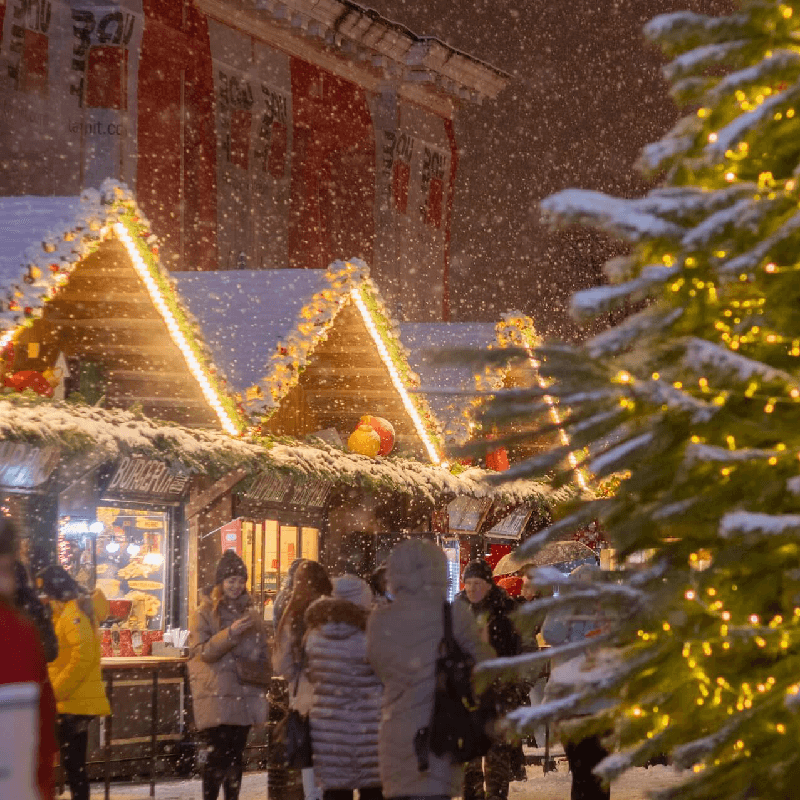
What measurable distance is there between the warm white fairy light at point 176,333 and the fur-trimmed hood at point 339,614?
15.4 ft

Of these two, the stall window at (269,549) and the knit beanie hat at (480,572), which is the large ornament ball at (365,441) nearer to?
the stall window at (269,549)

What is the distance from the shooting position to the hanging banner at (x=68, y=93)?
72.6 feet

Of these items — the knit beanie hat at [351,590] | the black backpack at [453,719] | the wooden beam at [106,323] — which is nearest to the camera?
the black backpack at [453,719]

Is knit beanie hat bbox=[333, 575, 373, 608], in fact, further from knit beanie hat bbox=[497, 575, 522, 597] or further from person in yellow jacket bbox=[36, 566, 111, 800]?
knit beanie hat bbox=[497, 575, 522, 597]

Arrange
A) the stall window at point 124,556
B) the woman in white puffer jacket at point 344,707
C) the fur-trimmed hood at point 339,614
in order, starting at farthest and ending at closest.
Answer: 1. the stall window at point 124,556
2. the fur-trimmed hood at point 339,614
3. the woman in white puffer jacket at point 344,707

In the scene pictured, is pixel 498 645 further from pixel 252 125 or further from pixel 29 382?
pixel 252 125

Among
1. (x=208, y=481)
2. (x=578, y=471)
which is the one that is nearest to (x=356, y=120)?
(x=208, y=481)

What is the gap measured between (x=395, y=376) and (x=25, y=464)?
4840mm

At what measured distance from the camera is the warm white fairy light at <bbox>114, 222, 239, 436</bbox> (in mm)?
12654

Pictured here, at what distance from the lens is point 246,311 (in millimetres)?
15797

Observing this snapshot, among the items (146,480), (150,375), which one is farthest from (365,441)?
(150,375)

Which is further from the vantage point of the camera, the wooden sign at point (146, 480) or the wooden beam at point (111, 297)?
the wooden sign at point (146, 480)

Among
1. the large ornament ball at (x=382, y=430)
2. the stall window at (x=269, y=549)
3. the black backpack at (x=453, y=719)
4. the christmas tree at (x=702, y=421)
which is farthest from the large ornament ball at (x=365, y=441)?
the christmas tree at (x=702, y=421)

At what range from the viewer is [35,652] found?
503cm
